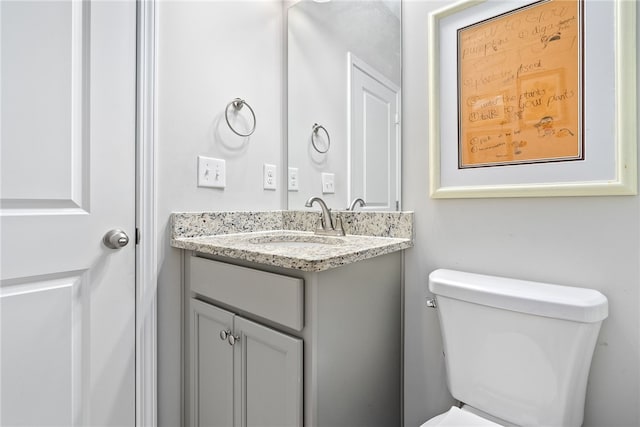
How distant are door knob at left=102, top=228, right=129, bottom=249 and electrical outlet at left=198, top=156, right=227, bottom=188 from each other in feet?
1.10

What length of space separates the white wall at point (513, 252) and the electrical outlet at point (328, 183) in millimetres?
343

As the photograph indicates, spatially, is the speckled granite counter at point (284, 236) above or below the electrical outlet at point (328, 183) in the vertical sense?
below

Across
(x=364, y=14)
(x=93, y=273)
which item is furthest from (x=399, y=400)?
(x=364, y=14)

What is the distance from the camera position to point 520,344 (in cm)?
83

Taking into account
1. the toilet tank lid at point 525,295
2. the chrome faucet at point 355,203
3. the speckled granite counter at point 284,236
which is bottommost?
the toilet tank lid at point 525,295

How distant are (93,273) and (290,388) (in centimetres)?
70

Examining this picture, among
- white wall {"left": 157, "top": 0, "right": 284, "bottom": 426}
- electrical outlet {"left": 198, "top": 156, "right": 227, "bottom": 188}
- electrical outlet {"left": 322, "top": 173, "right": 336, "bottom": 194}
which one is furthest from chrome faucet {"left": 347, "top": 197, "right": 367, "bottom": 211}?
electrical outlet {"left": 198, "top": 156, "right": 227, "bottom": 188}

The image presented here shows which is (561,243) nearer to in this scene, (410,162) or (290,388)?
(410,162)

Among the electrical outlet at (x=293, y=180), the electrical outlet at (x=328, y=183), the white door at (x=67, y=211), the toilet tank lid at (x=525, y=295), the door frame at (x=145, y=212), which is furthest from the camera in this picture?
the electrical outlet at (x=293, y=180)

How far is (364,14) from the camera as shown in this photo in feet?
4.38

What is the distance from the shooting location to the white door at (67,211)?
86cm

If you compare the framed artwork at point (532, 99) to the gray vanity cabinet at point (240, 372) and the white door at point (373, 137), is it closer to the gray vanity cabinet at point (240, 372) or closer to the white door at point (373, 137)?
the white door at point (373, 137)

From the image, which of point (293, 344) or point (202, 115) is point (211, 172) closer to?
point (202, 115)

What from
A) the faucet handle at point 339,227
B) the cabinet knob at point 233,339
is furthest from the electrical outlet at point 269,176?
the cabinet knob at point 233,339
